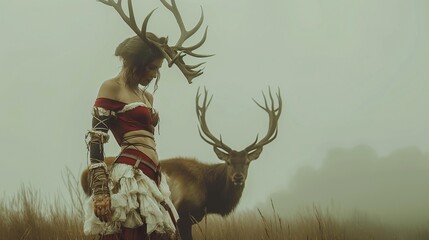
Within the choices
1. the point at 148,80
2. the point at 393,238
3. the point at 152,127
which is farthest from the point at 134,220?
the point at 393,238

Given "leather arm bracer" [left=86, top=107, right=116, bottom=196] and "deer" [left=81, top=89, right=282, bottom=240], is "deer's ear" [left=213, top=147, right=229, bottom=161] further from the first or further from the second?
"leather arm bracer" [left=86, top=107, right=116, bottom=196]

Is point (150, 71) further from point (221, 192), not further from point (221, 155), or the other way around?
point (221, 192)

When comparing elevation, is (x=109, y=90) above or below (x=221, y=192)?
above

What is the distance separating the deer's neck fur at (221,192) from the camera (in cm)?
427

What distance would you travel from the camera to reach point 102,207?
1.91 m

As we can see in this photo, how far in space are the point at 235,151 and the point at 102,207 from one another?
7.44ft

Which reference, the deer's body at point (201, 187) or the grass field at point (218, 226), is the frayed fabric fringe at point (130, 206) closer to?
the grass field at point (218, 226)

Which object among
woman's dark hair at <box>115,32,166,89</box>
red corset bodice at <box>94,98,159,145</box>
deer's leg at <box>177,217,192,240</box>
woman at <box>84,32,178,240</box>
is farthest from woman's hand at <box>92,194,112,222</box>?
deer's leg at <box>177,217,192,240</box>

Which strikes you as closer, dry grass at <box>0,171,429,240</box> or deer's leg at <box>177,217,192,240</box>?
dry grass at <box>0,171,429,240</box>

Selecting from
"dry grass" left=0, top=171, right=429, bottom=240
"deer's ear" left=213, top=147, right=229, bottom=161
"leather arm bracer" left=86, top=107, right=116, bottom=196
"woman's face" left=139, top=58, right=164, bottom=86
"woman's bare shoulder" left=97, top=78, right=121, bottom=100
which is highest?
"woman's face" left=139, top=58, right=164, bottom=86

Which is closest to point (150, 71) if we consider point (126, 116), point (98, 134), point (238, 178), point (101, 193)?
point (126, 116)

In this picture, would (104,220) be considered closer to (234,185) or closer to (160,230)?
(160,230)

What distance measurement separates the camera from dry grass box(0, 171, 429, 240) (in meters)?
3.36

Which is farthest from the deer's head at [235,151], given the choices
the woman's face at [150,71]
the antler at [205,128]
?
the woman's face at [150,71]
